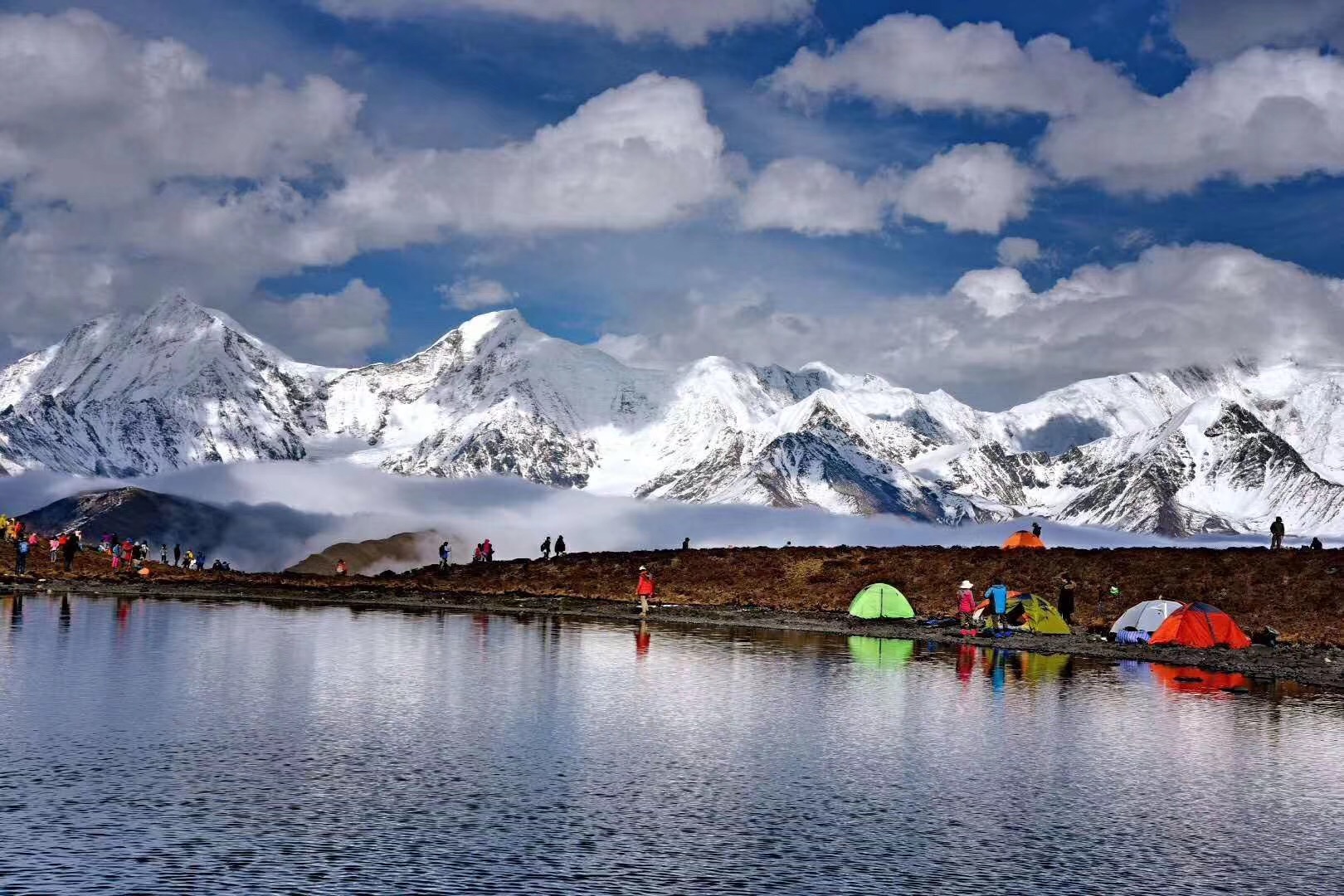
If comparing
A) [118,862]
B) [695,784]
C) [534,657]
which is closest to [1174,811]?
[695,784]

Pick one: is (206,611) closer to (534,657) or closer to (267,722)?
(534,657)

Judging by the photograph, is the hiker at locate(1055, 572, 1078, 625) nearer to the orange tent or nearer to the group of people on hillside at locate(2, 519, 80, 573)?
the orange tent

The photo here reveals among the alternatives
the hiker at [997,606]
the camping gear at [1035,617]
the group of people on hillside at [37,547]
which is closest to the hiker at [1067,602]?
the camping gear at [1035,617]

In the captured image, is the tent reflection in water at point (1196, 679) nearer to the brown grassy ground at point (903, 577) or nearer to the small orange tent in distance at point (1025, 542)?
the brown grassy ground at point (903, 577)

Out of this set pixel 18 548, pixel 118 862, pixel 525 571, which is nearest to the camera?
pixel 118 862

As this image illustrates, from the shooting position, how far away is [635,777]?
1410 inches

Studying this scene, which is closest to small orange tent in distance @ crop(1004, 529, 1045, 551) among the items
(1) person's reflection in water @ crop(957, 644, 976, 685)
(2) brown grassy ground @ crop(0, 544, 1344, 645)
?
(2) brown grassy ground @ crop(0, 544, 1344, 645)

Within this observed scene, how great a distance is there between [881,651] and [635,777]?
1609 inches

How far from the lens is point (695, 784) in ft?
116

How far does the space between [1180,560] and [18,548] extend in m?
88.4

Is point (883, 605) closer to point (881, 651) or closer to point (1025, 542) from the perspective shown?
point (1025, 542)

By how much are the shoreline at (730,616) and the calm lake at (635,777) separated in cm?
995

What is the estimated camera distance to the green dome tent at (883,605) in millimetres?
96062

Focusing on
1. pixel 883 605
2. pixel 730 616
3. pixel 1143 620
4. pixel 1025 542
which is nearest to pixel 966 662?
pixel 1143 620
